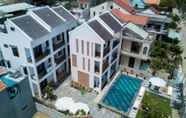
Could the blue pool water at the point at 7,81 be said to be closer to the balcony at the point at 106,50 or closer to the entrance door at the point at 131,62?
the balcony at the point at 106,50

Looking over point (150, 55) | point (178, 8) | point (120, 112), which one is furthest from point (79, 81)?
point (178, 8)

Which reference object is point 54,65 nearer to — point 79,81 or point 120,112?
point 79,81

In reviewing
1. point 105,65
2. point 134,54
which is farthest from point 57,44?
point 134,54

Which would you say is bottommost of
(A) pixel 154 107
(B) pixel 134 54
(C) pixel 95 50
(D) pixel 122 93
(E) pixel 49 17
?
(D) pixel 122 93

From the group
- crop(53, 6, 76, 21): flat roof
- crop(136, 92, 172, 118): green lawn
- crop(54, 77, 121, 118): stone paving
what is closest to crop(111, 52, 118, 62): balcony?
crop(54, 77, 121, 118): stone paving

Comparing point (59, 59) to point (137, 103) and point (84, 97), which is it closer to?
point (84, 97)

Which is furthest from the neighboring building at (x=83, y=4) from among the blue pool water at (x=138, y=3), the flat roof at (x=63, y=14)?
the flat roof at (x=63, y=14)
